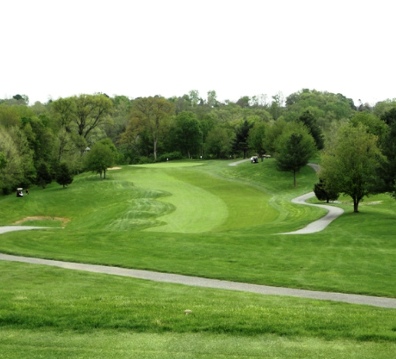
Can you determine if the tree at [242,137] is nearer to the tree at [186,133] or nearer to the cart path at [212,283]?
the tree at [186,133]

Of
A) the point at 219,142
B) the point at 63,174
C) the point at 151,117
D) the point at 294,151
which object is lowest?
the point at 63,174

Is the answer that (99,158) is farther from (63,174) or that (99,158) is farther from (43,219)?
(43,219)

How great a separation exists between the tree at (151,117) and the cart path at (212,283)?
287 feet

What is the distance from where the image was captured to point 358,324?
10180 mm

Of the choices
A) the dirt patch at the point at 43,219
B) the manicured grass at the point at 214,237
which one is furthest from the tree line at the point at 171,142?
the dirt patch at the point at 43,219

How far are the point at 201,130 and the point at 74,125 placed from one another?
3518cm

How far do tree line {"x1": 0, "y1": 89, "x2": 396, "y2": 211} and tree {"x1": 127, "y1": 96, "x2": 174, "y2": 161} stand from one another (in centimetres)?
23

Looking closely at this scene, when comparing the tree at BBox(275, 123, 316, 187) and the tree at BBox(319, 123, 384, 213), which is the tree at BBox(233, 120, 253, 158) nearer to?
the tree at BBox(275, 123, 316, 187)

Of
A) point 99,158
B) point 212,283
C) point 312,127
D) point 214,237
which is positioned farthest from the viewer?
point 312,127

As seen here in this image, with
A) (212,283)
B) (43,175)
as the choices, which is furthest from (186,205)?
(212,283)

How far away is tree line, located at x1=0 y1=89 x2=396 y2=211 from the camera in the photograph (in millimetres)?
39031

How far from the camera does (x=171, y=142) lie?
115 meters

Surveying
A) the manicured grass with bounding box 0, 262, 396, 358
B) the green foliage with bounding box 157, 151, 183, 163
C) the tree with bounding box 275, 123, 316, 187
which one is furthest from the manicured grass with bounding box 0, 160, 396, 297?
the green foliage with bounding box 157, 151, 183, 163

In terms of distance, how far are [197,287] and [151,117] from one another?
95.9m
